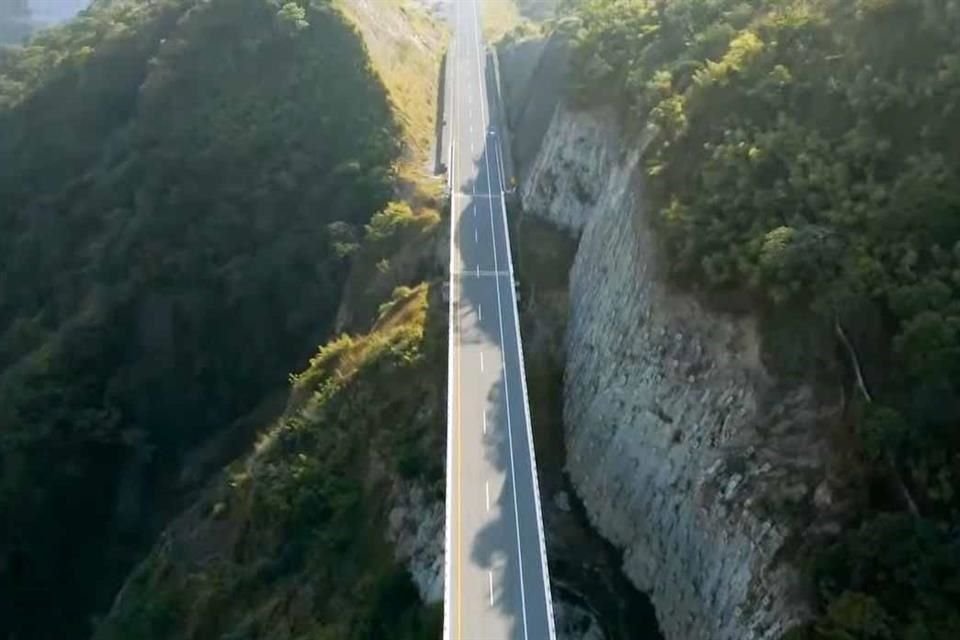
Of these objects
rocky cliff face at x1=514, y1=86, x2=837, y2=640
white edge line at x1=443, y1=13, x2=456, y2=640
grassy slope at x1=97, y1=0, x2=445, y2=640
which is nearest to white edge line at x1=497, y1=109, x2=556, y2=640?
rocky cliff face at x1=514, y1=86, x2=837, y2=640

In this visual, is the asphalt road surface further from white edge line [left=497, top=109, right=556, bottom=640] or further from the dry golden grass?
the dry golden grass

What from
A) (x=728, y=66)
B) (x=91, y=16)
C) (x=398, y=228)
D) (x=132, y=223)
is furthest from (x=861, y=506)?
(x=91, y=16)

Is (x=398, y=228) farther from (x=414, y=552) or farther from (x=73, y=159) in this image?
(x=73, y=159)

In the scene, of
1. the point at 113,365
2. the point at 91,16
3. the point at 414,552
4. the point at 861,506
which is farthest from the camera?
the point at 91,16

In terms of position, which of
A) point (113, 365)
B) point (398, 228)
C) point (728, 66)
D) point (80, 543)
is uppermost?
point (728, 66)

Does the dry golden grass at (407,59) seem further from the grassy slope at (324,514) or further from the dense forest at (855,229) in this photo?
the dense forest at (855,229)

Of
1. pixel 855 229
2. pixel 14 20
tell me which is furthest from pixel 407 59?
pixel 14 20
